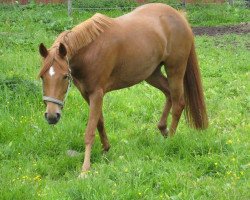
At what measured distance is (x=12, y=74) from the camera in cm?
775

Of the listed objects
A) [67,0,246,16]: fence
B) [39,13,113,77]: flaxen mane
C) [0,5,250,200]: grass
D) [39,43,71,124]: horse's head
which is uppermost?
[39,13,113,77]: flaxen mane

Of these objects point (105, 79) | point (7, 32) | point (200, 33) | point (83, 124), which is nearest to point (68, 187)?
point (105, 79)

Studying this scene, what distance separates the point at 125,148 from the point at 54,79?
57.1 inches

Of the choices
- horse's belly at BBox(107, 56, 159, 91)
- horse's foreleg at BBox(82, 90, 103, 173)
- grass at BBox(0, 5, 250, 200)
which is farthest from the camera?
horse's belly at BBox(107, 56, 159, 91)

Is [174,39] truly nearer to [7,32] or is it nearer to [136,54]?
[136,54]

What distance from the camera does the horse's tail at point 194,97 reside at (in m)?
6.39

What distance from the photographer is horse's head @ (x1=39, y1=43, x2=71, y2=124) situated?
193 inches

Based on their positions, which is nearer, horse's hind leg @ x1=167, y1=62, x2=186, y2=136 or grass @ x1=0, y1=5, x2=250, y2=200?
grass @ x1=0, y1=5, x2=250, y2=200

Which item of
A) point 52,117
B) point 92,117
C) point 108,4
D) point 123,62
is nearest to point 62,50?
point 52,117

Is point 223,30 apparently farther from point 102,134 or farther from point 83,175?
point 83,175

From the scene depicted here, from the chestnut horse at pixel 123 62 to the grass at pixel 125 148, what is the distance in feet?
1.22

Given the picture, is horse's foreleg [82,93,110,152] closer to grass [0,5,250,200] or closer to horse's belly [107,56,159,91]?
grass [0,5,250,200]

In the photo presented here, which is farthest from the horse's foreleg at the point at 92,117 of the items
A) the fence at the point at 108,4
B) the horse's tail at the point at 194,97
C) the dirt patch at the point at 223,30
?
the fence at the point at 108,4

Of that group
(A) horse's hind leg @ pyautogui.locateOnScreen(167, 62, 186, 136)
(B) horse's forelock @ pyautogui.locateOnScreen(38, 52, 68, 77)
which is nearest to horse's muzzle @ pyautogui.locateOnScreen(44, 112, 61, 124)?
(B) horse's forelock @ pyautogui.locateOnScreen(38, 52, 68, 77)
